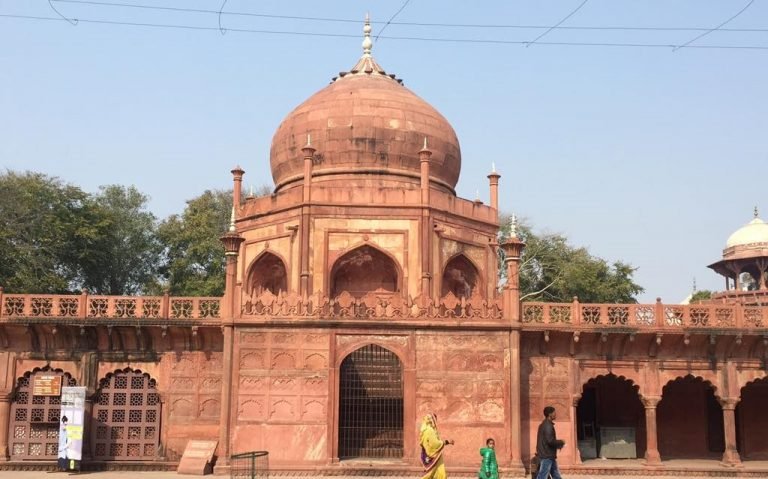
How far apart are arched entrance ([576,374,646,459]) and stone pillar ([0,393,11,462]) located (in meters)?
13.5

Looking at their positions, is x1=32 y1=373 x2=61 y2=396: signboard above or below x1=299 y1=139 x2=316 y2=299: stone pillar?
below

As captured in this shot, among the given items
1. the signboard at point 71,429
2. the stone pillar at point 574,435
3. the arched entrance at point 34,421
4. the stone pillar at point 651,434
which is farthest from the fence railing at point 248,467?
the stone pillar at point 651,434

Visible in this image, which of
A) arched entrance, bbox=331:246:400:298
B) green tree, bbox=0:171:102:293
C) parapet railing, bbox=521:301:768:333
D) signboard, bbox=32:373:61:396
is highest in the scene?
green tree, bbox=0:171:102:293

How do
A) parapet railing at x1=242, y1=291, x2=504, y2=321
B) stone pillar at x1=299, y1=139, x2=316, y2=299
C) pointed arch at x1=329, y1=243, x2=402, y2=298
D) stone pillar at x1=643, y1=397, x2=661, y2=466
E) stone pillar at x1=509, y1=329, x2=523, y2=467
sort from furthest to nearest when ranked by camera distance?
pointed arch at x1=329, y1=243, x2=402, y2=298 < stone pillar at x1=299, y1=139, x2=316, y2=299 < stone pillar at x1=643, y1=397, x2=661, y2=466 < parapet railing at x1=242, y1=291, x2=504, y2=321 < stone pillar at x1=509, y1=329, x2=523, y2=467

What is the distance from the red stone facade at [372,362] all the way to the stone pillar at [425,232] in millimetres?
67

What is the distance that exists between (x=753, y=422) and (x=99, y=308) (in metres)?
16.3

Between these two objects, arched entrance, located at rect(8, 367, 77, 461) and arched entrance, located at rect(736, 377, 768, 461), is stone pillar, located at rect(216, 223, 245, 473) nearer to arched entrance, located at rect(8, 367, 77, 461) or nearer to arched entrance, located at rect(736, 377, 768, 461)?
arched entrance, located at rect(8, 367, 77, 461)

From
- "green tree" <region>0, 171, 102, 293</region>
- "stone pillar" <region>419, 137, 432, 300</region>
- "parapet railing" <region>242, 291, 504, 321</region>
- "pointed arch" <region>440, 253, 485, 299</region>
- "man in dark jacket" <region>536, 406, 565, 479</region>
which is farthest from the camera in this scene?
"green tree" <region>0, 171, 102, 293</region>

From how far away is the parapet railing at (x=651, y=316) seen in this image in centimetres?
1877

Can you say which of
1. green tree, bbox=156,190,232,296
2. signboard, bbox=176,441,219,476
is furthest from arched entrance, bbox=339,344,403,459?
green tree, bbox=156,190,232,296

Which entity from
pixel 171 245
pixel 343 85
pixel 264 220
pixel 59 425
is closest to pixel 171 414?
pixel 59 425

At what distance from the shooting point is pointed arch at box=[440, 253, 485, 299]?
22781 mm

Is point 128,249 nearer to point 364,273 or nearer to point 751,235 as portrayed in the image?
point 364,273

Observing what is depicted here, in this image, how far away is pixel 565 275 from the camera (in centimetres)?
3838
